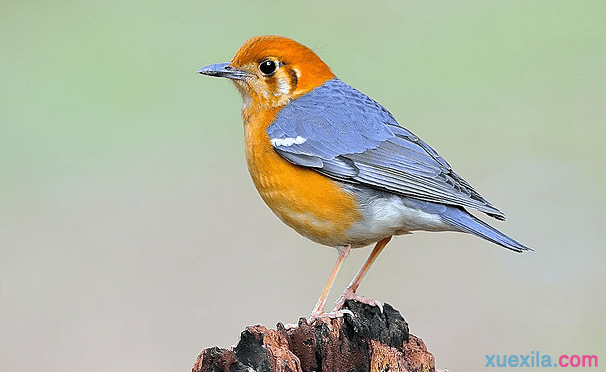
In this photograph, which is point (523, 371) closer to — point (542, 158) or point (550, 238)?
point (550, 238)

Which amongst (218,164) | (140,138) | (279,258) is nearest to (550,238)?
(279,258)

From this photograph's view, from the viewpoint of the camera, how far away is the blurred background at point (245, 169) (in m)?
9.25

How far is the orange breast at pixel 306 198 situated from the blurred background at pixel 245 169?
149cm

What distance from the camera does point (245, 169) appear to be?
455 inches

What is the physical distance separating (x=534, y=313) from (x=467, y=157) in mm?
2485

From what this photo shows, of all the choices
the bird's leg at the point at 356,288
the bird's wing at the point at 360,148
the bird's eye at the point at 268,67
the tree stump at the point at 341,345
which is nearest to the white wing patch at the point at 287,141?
the bird's wing at the point at 360,148

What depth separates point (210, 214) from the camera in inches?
423

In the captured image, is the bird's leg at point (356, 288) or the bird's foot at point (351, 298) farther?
the bird's leg at point (356, 288)

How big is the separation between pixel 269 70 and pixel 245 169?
5.24 metres

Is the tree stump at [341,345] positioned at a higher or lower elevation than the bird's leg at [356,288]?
lower

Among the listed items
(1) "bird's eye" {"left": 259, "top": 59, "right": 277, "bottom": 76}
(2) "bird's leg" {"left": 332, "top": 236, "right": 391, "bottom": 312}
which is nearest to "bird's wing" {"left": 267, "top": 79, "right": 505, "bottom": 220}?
(1) "bird's eye" {"left": 259, "top": 59, "right": 277, "bottom": 76}

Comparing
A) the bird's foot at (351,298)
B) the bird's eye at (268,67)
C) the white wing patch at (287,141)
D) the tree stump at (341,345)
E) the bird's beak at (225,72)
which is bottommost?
the tree stump at (341,345)

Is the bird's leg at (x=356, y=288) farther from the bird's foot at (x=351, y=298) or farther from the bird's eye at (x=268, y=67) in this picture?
the bird's eye at (x=268, y=67)

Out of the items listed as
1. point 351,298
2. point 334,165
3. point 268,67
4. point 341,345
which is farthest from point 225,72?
point 341,345
